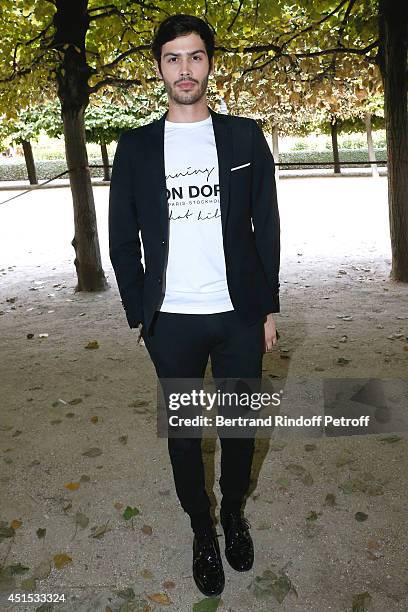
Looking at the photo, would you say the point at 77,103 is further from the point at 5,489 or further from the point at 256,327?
the point at 256,327

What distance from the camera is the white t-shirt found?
88.7 inches

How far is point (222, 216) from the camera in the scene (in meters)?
2.25

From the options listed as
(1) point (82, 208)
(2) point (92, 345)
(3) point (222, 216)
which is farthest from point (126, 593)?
(1) point (82, 208)

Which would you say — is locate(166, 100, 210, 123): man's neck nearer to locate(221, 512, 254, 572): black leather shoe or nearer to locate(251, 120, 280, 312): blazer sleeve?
locate(251, 120, 280, 312): blazer sleeve

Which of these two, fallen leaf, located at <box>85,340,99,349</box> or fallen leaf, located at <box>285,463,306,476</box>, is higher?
fallen leaf, located at <box>85,340,99,349</box>

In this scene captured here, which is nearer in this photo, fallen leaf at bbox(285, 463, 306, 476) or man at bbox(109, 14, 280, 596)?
man at bbox(109, 14, 280, 596)

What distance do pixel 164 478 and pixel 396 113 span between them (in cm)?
576

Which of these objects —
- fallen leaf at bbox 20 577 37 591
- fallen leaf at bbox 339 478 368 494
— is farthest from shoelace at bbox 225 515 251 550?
fallen leaf at bbox 20 577 37 591

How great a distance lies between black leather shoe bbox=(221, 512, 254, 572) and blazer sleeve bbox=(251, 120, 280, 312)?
108 centimetres

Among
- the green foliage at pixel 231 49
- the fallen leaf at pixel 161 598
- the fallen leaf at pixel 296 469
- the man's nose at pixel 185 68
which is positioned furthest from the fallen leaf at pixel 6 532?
the green foliage at pixel 231 49

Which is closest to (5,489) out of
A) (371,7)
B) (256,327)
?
(256,327)

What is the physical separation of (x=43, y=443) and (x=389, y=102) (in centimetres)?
590

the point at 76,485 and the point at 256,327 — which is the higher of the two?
the point at 256,327

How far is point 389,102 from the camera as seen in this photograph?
734cm
